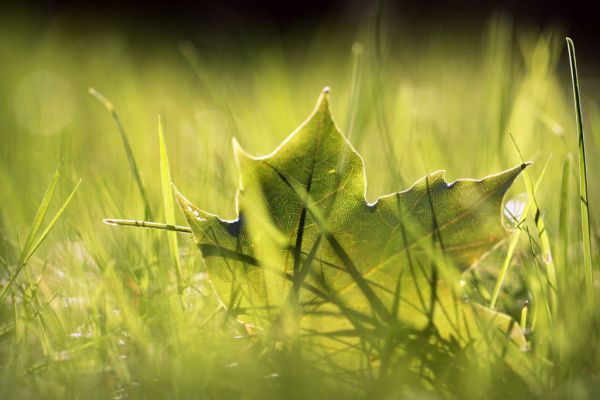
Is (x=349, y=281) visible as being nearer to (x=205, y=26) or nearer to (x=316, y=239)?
(x=316, y=239)

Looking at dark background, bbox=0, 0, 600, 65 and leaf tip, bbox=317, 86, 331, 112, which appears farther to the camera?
dark background, bbox=0, 0, 600, 65

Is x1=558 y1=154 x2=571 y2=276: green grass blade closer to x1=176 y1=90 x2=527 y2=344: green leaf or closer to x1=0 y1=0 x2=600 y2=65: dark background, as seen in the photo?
x1=176 y1=90 x2=527 y2=344: green leaf

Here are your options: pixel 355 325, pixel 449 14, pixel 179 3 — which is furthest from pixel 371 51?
pixel 179 3

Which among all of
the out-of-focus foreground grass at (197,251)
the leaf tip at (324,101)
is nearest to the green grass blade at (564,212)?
the out-of-focus foreground grass at (197,251)

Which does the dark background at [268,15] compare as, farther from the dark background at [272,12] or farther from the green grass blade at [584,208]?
the green grass blade at [584,208]

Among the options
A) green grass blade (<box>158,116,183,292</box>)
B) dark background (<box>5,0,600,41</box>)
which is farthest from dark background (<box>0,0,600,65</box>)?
green grass blade (<box>158,116,183,292</box>)

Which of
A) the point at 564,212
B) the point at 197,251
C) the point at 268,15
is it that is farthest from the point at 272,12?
the point at 564,212

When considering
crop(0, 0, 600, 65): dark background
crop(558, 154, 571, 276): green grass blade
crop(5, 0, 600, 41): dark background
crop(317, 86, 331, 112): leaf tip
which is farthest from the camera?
crop(5, 0, 600, 41): dark background
